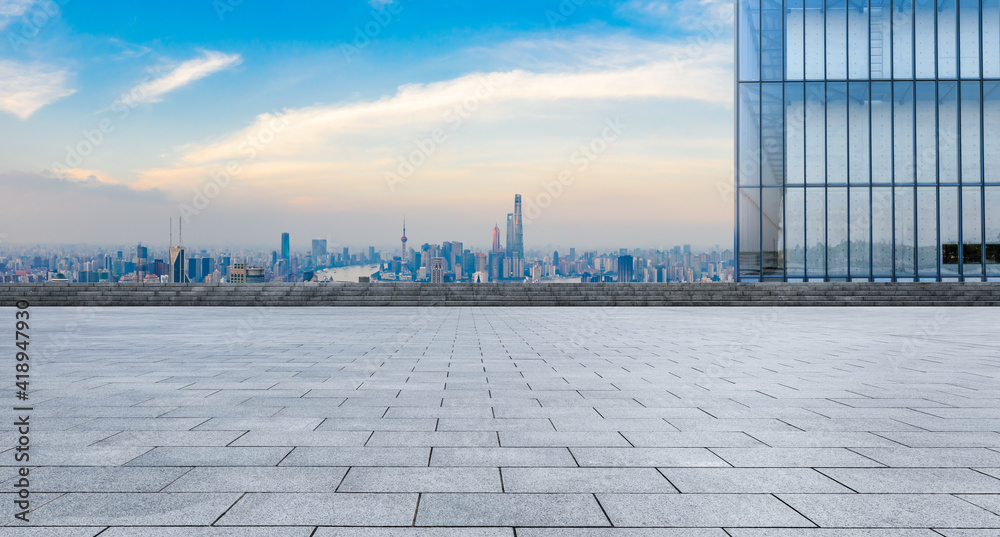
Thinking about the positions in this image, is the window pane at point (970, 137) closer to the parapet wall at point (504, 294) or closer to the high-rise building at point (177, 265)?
the parapet wall at point (504, 294)

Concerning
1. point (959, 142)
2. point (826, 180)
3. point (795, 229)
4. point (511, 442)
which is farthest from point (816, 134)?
point (511, 442)

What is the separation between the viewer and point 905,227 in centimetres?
3369

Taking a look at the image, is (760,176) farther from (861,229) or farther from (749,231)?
(861,229)

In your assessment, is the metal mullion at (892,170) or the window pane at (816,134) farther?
the window pane at (816,134)

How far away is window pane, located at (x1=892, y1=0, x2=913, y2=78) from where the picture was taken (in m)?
33.5

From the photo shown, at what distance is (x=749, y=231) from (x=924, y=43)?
1378 cm

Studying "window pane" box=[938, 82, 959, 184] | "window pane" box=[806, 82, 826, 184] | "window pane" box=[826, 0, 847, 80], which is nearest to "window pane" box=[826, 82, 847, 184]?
"window pane" box=[806, 82, 826, 184]

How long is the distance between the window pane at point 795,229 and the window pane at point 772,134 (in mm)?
1082

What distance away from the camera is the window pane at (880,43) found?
33469 mm

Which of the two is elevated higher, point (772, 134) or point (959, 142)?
point (772, 134)

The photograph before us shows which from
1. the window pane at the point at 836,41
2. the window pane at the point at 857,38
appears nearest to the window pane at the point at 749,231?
the window pane at the point at 836,41

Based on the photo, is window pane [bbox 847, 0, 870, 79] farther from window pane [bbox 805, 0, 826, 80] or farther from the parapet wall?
the parapet wall

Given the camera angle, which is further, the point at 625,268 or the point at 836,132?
the point at 836,132

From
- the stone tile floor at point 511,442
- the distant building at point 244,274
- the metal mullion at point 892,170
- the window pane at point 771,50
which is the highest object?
the window pane at point 771,50
